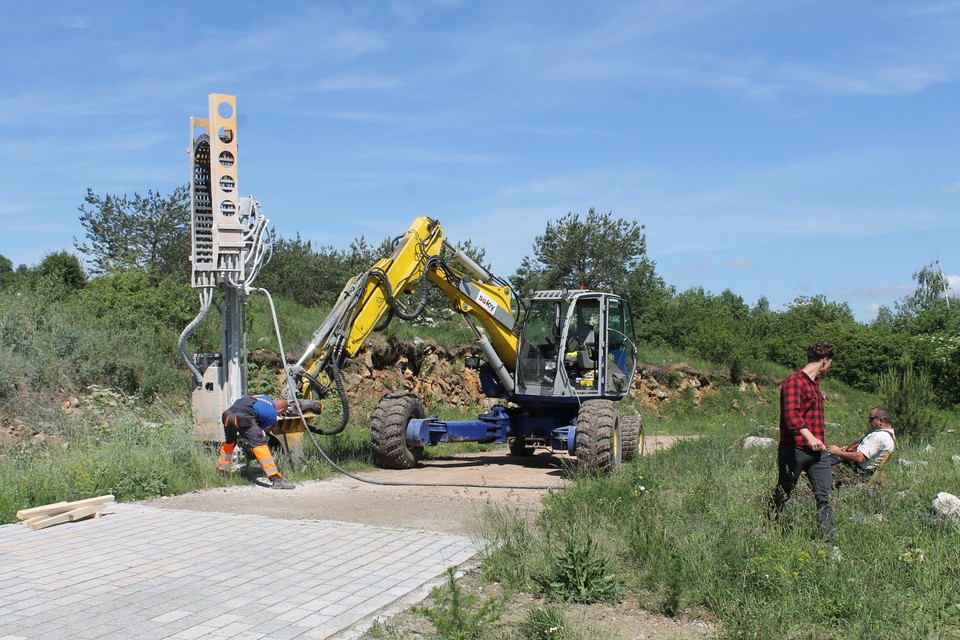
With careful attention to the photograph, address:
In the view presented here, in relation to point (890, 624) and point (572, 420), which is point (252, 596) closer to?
point (890, 624)

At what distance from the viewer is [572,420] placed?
13.4 m

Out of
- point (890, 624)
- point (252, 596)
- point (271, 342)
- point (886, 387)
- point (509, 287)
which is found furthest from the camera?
point (271, 342)

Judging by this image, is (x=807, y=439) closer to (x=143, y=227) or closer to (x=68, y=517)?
(x=68, y=517)

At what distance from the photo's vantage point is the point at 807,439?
7.14m

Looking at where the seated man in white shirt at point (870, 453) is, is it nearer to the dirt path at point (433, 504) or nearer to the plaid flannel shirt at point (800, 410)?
the plaid flannel shirt at point (800, 410)

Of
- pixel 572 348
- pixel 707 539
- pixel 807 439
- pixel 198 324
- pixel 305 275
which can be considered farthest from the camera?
pixel 305 275

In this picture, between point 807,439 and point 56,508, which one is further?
point 56,508

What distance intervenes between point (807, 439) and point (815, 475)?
37 centimetres

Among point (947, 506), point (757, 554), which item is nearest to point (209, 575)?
point (757, 554)

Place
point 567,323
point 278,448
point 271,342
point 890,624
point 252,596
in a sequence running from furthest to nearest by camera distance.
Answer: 1. point 271,342
2. point 567,323
3. point 278,448
4. point 252,596
5. point 890,624

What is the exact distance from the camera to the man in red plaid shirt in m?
7.16

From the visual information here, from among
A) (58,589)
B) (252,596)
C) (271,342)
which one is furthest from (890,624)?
(271,342)

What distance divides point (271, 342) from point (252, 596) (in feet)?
42.2

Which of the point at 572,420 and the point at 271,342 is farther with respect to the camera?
the point at 271,342
